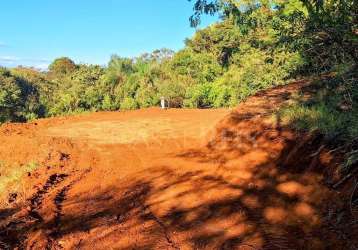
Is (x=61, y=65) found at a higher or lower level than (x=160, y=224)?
higher

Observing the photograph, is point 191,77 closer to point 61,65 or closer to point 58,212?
point 58,212

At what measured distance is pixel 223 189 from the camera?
6.59 meters

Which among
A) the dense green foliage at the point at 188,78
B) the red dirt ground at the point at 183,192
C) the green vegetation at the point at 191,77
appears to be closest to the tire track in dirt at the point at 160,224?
the red dirt ground at the point at 183,192

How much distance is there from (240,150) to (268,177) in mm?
2129

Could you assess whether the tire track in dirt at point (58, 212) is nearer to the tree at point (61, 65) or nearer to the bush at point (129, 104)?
the bush at point (129, 104)

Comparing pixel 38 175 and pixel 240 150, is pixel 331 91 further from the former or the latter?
pixel 38 175

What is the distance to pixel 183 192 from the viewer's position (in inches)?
260

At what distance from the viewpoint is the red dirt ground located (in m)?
5.04

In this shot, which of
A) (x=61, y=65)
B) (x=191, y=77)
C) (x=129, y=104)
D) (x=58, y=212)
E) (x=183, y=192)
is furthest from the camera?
(x=61, y=65)

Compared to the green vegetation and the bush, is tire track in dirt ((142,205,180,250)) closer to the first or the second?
the green vegetation

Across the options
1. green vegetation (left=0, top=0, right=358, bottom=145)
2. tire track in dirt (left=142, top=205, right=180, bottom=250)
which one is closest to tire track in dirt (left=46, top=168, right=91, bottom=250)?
tire track in dirt (left=142, top=205, right=180, bottom=250)

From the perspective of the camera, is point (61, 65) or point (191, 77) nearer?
point (191, 77)

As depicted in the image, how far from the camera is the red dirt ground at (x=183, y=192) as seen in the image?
5035 millimetres

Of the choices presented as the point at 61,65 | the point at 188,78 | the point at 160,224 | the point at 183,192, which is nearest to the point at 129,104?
the point at 188,78
